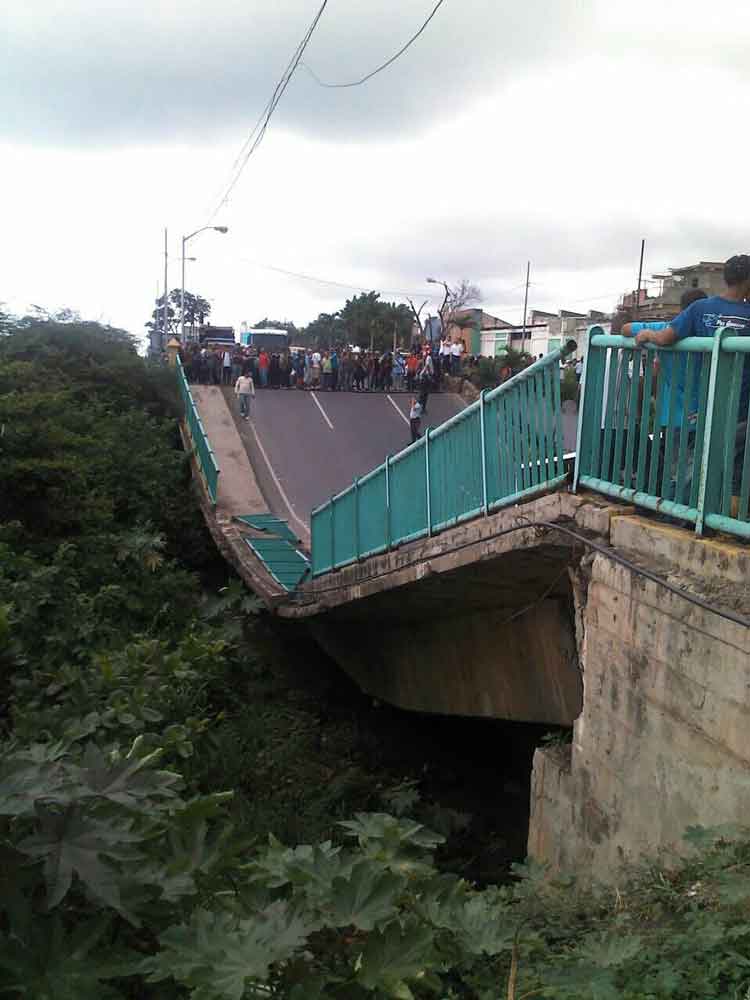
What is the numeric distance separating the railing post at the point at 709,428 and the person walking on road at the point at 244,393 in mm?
17584

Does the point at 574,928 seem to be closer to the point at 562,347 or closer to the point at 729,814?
the point at 729,814

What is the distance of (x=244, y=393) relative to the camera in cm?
2066

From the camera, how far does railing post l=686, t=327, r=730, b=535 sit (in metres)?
3.77

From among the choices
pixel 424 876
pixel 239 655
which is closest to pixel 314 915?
pixel 424 876

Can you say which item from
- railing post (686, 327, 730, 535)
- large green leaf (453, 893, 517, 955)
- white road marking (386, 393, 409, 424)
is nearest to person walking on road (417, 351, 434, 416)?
white road marking (386, 393, 409, 424)

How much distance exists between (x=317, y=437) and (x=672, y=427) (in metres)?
16.6

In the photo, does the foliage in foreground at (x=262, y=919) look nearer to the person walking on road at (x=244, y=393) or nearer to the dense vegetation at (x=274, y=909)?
the dense vegetation at (x=274, y=909)

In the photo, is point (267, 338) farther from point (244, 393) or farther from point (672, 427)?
point (672, 427)

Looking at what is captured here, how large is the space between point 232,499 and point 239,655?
250 inches

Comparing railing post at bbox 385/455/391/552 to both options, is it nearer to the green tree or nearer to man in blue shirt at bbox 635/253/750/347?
man in blue shirt at bbox 635/253/750/347

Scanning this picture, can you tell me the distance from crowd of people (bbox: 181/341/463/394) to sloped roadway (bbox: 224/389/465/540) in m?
0.69

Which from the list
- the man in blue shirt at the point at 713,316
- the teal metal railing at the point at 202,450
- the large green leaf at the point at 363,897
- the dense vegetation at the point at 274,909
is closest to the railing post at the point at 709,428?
the man in blue shirt at the point at 713,316

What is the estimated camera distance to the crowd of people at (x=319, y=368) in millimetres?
23984

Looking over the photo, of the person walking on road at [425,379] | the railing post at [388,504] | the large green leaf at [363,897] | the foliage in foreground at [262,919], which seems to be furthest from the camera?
the person walking on road at [425,379]
